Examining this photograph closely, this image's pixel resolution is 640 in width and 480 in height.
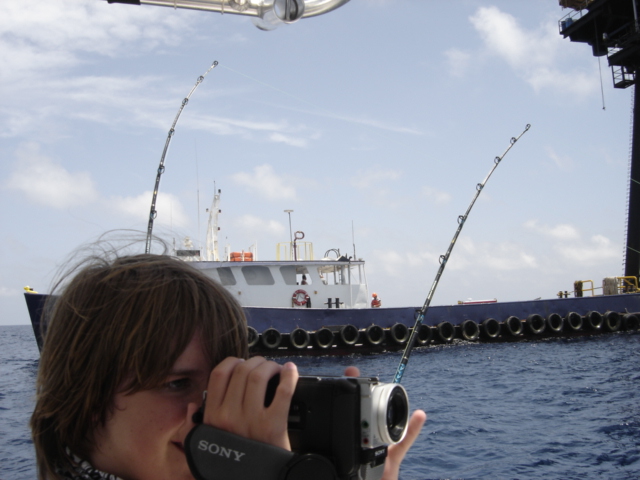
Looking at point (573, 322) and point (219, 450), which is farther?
point (573, 322)

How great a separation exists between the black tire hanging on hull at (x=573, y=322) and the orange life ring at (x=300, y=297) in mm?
9666

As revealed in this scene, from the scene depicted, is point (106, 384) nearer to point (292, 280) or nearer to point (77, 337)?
point (77, 337)

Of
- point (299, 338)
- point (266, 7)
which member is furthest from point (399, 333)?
point (266, 7)

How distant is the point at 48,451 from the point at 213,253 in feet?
57.8

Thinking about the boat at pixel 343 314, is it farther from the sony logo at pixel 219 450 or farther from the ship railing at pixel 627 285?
the sony logo at pixel 219 450

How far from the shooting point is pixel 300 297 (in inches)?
688

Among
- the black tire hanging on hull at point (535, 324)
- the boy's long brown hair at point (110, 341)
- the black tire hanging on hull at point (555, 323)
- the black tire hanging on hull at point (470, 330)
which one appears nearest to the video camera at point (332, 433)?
the boy's long brown hair at point (110, 341)

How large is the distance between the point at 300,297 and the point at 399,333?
3.22 metres

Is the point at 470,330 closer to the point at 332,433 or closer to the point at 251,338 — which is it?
the point at 251,338

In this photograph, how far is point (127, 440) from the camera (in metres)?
0.86

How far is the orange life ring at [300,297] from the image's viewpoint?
17391mm

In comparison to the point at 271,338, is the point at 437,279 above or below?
above

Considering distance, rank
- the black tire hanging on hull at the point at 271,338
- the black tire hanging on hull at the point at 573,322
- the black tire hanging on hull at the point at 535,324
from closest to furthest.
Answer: the black tire hanging on hull at the point at 271,338 → the black tire hanging on hull at the point at 535,324 → the black tire hanging on hull at the point at 573,322

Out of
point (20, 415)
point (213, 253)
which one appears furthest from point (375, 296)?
point (20, 415)
